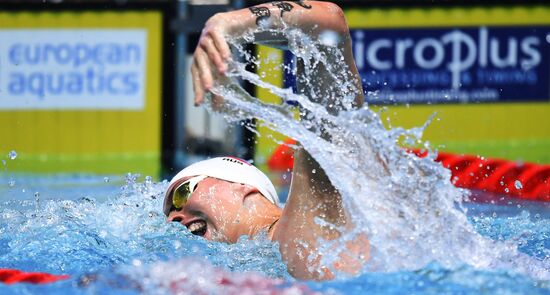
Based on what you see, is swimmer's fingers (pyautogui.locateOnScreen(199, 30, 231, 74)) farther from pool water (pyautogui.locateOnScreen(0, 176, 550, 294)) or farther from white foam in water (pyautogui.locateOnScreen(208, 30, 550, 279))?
pool water (pyautogui.locateOnScreen(0, 176, 550, 294))

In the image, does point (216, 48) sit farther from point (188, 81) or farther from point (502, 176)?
point (188, 81)

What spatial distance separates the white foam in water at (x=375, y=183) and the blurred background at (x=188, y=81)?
3.92 metres

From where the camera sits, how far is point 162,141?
22.3ft

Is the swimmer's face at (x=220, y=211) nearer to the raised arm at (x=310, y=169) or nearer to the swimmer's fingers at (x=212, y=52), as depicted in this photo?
the raised arm at (x=310, y=169)

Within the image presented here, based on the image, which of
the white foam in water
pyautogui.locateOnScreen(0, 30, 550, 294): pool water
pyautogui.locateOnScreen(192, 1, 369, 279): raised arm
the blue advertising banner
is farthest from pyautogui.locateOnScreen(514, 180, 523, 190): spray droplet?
pyautogui.locateOnScreen(192, 1, 369, 279): raised arm

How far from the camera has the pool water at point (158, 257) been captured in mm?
2297

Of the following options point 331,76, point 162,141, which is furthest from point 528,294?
point 162,141

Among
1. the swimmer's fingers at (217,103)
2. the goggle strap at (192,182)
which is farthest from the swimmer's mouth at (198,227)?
the swimmer's fingers at (217,103)

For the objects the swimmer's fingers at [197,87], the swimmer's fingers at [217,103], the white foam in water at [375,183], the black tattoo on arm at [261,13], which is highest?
the black tattoo on arm at [261,13]

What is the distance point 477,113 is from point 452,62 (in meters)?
0.41

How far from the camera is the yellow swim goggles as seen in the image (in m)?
3.10

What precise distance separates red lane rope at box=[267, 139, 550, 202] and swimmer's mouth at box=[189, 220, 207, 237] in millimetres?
2414

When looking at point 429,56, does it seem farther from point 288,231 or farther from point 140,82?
point 288,231

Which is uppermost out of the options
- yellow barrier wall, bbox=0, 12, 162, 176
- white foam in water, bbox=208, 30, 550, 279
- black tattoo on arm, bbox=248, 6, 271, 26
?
black tattoo on arm, bbox=248, 6, 271, 26
